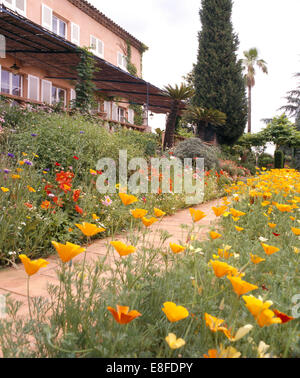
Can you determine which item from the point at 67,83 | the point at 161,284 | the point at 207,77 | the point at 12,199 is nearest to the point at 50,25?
the point at 67,83

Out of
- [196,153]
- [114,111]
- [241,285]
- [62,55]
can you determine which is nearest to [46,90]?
[62,55]

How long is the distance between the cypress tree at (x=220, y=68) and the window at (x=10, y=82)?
32.7ft

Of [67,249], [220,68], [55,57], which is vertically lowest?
[67,249]

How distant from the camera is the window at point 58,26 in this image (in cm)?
1395

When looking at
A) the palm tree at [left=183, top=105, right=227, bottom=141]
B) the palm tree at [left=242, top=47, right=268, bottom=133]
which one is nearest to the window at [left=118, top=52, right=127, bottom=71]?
the palm tree at [left=183, top=105, right=227, bottom=141]

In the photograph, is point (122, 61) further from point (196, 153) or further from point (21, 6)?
point (196, 153)

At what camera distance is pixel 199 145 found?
10297 mm

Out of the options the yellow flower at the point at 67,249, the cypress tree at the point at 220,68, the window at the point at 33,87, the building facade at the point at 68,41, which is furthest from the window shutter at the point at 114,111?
the yellow flower at the point at 67,249

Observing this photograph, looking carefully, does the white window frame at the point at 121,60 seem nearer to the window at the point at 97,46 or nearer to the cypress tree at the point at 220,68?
the window at the point at 97,46

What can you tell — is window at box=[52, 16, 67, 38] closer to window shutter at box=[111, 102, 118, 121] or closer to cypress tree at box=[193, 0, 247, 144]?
window shutter at box=[111, 102, 118, 121]

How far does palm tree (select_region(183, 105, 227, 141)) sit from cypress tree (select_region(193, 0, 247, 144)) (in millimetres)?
1173

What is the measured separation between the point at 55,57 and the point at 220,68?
9943 millimetres

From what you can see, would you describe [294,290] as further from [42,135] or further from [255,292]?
[42,135]

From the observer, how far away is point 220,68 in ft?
56.1
